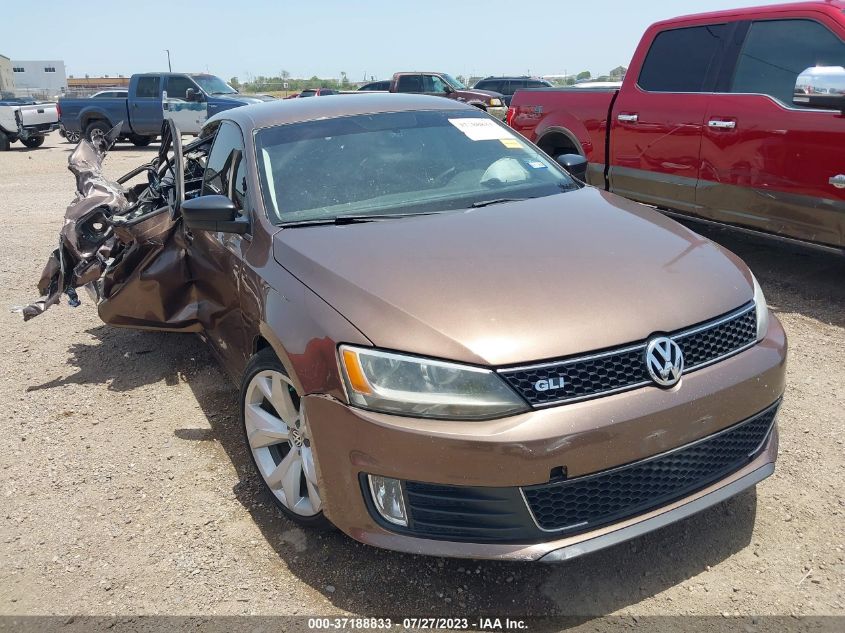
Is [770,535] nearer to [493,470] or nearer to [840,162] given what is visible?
[493,470]

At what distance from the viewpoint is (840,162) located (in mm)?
4641

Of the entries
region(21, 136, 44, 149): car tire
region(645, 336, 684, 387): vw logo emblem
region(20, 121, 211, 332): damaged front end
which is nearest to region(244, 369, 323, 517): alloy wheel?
region(645, 336, 684, 387): vw logo emblem

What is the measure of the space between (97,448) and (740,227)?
15.3ft

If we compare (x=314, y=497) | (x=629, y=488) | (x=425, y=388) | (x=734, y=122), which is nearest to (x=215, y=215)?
(x=314, y=497)

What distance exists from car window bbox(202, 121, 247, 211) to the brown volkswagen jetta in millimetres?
51

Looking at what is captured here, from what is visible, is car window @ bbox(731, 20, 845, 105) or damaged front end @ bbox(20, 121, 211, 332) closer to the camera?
damaged front end @ bbox(20, 121, 211, 332)

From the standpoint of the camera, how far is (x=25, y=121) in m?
20.3

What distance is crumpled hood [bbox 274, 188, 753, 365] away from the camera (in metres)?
2.26

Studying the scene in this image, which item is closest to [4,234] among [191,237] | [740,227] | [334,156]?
[191,237]

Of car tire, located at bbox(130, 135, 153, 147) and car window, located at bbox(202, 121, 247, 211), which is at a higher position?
car window, located at bbox(202, 121, 247, 211)

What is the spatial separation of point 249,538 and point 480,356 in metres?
1.36

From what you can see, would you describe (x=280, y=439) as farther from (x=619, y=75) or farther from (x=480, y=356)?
(x=619, y=75)

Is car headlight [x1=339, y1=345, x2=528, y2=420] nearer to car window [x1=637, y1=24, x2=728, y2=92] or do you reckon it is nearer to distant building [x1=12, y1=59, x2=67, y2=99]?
car window [x1=637, y1=24, x2=728, y2=92]

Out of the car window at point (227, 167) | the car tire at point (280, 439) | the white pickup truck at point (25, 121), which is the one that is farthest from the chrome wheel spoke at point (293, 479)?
the white pickup truck at point (25, 121)
